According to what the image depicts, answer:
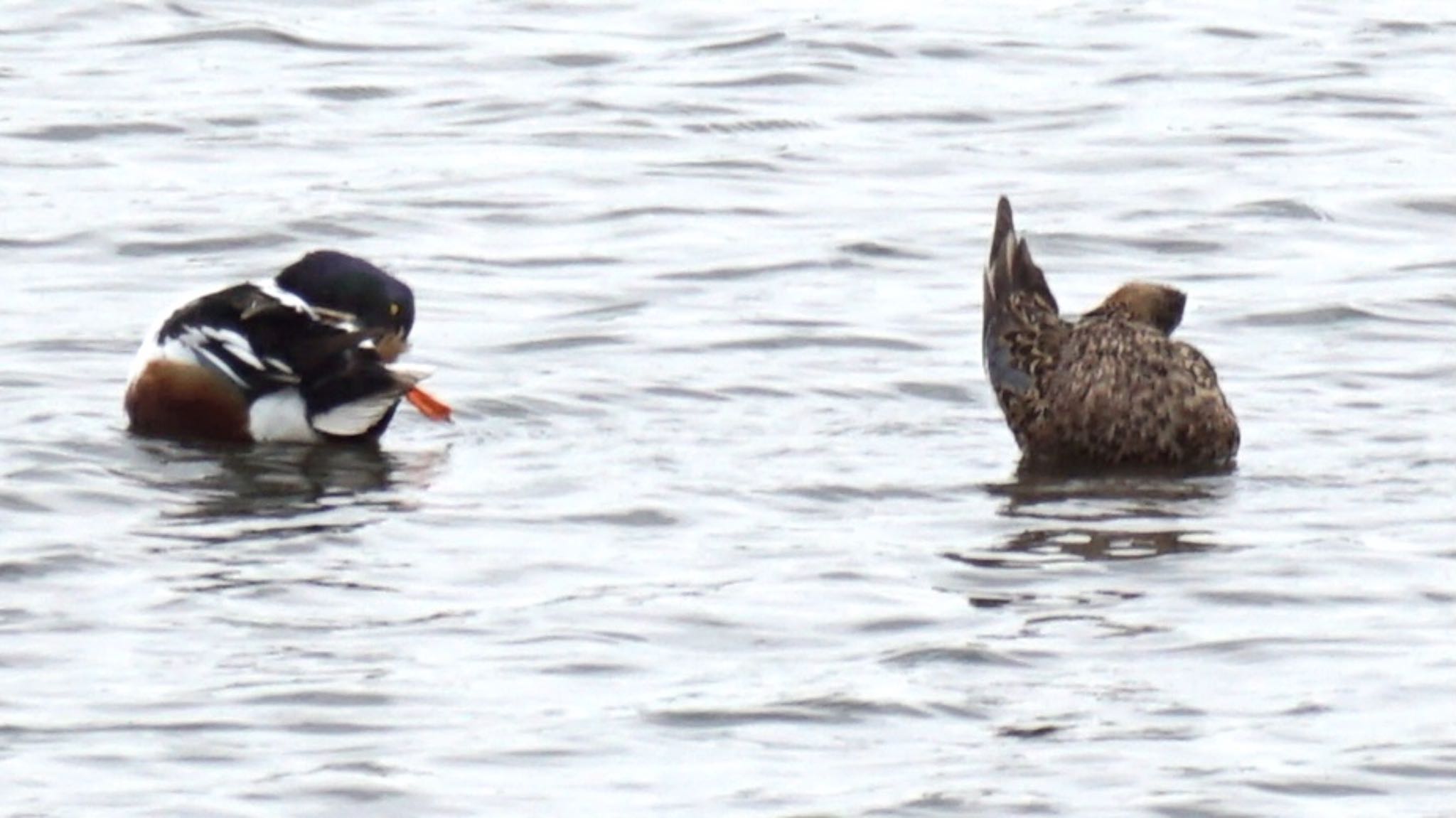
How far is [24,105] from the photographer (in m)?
16.3

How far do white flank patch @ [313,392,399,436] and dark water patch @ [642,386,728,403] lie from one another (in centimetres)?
95

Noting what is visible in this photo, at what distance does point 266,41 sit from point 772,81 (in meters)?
2.72

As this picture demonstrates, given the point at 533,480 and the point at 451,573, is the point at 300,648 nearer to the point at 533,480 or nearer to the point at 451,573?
the point at 451,573

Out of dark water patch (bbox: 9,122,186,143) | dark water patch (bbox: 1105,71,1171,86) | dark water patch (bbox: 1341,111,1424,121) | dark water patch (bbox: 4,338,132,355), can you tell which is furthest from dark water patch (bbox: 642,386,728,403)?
dark water patch (bbox: 1105,71,1171,86)

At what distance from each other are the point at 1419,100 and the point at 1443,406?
20.3 ft

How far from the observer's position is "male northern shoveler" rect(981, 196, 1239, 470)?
10.5 metres

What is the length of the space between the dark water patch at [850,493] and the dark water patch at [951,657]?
182 cm

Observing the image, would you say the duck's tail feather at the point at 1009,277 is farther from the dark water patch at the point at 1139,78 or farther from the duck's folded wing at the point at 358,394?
the dark water patch at the point at 1139,78

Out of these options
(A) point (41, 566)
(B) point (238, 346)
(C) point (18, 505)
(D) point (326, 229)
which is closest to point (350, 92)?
(D) point (326, 229)

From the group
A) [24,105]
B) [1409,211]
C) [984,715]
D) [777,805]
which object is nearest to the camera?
[777,805]

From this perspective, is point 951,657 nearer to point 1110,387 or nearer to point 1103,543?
point 1103,543

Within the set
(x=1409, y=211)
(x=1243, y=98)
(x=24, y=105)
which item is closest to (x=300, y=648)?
(x=1409, y=211)

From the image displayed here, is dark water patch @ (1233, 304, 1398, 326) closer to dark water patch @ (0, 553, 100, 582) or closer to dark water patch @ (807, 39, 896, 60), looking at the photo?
dark water patch @ (0, 553, 100, 582)

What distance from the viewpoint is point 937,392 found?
459 inches
